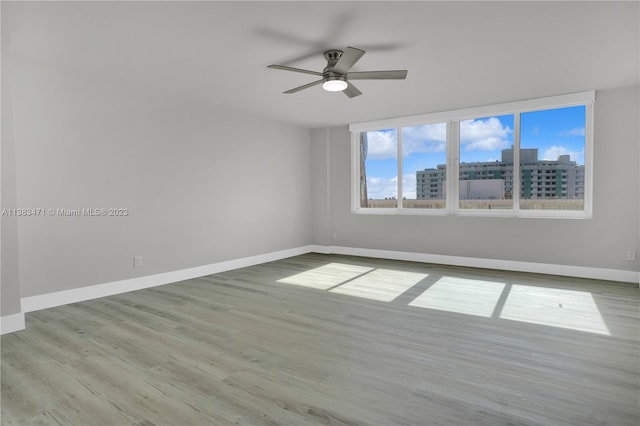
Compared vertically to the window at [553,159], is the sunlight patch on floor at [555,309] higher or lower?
lower

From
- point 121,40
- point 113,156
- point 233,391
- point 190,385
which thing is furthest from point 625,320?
point 113,156

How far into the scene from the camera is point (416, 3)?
2.43 meters

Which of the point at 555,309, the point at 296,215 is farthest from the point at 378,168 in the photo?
the point at 555,309

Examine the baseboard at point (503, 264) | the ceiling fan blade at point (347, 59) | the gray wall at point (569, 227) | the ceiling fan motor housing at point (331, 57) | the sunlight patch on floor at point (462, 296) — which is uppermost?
the ceiling fan motor housing at point (331, 57)

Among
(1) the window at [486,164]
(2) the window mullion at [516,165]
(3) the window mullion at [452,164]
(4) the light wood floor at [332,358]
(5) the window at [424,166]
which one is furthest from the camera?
(5) the window at [424,166]

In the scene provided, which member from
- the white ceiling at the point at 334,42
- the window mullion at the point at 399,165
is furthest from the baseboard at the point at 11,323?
the window mullion at the point at 399,165

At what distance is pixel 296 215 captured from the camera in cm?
670

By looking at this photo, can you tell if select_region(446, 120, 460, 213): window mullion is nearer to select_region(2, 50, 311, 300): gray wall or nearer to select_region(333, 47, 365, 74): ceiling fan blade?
select_region(2, 50, 311, 300): gray wall

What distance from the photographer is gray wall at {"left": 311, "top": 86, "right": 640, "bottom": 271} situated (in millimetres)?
4391

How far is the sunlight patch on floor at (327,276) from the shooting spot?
14.6ft

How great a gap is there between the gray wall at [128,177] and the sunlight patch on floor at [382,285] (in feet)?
6.71

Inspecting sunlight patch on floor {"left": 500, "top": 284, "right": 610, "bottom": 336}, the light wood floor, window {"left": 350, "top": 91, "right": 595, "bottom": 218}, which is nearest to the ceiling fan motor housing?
the light wood floor

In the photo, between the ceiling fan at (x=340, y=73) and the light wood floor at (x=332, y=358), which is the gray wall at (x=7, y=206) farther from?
the ceiling fan at (x=340, y=73)

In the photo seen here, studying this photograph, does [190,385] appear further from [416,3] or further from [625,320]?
[625,320]
